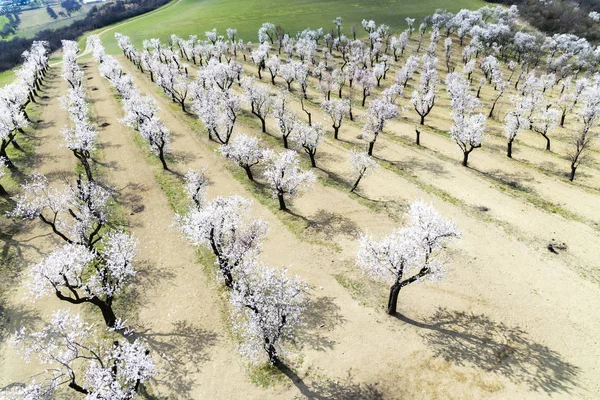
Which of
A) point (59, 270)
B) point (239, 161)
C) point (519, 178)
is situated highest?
point (59, 270)

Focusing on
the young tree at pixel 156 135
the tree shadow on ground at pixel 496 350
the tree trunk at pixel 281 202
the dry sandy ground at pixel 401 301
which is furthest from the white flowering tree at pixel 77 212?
the tree shadow on ground at pixel 496 350

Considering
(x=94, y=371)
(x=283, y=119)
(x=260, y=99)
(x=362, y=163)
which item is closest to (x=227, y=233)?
(x=94, y=371)

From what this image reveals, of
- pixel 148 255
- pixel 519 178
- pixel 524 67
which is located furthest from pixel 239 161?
pixel 524 67

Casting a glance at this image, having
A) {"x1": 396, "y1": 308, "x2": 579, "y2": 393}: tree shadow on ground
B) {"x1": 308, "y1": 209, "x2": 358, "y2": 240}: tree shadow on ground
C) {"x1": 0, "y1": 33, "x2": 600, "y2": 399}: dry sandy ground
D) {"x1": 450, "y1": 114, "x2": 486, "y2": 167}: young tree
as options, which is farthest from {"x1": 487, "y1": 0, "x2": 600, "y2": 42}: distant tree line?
{"x1": 396, "y1": 308, "x2": 579, "y2": 393}: tree shadow on ground

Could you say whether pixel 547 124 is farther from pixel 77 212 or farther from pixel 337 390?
pixel 77 212

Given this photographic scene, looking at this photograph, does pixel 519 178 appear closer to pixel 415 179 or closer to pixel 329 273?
pixel 415 179
